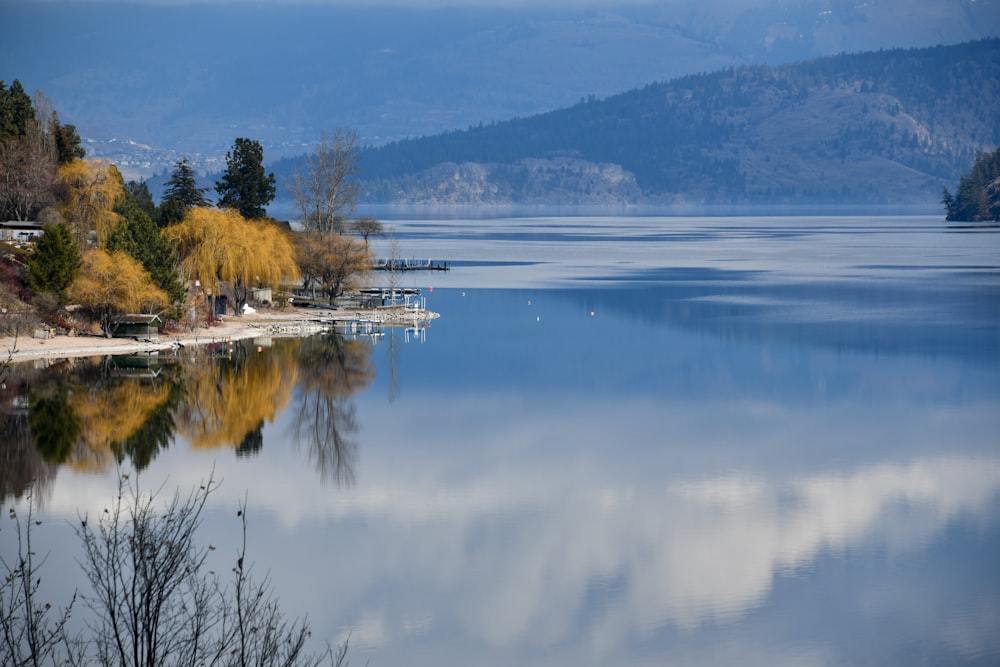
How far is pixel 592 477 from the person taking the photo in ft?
111

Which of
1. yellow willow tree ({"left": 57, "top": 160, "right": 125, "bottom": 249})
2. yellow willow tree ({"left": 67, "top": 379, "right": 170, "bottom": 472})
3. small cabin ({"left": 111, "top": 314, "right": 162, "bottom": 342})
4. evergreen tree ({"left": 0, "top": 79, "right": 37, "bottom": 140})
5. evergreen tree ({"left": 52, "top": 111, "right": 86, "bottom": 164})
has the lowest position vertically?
yellow willow tree ({"left": 67, "top": 379, "right": 170, "bottom": 472})

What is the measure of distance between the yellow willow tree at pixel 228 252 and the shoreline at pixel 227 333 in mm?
1674

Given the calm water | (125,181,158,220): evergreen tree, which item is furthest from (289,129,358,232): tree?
the calm water

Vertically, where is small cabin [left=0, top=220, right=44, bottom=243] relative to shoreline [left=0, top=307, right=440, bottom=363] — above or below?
above

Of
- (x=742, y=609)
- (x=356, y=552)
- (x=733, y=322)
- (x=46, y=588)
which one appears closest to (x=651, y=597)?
(x=742, y=609)

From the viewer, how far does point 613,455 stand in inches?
1433

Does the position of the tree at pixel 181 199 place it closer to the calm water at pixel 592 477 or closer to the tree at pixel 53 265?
the calm water at pixel 592 477

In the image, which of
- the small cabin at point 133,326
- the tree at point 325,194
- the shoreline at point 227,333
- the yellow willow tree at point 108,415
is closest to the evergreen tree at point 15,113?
the tree at point 325,194

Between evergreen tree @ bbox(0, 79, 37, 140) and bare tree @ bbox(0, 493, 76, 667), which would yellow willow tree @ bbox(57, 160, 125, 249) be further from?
bare tree @ bbox(0, 493, 76, 667)

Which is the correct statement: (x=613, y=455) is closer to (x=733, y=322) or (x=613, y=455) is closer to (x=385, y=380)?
(x=385, y=380)

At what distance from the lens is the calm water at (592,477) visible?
2377 cm

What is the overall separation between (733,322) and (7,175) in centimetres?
3383

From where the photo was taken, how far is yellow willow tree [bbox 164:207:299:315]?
6306cm

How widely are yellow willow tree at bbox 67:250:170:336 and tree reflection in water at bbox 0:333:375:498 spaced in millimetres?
3307
